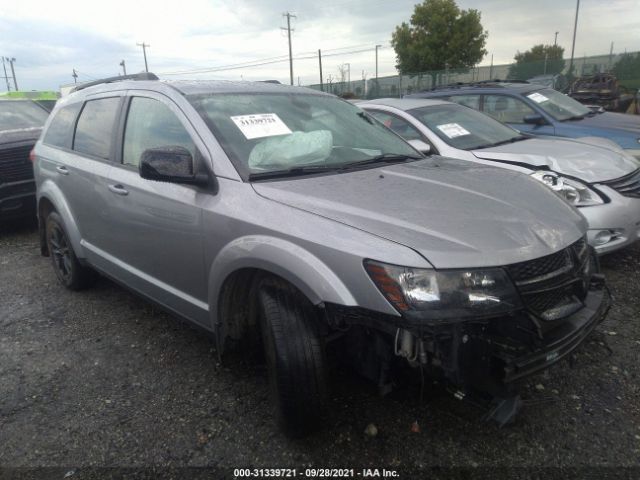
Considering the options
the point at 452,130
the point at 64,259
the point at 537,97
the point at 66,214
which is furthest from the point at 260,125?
the point at 537,97

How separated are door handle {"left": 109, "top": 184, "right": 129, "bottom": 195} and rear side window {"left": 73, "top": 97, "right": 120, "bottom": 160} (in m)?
0.30

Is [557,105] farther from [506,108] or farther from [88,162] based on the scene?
[88,162]

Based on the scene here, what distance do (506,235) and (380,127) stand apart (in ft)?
5.64

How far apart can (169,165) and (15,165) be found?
491 centimetres

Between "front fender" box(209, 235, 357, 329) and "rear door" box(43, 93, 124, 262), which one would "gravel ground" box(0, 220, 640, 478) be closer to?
"front fender" box(209, 235, 357, 329)

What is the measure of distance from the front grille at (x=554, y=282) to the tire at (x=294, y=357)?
Answer: 0.86 meters

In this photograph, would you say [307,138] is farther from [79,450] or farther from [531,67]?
[531,67]

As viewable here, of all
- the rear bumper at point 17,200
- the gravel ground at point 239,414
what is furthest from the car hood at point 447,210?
the rear bumper at point 17,200

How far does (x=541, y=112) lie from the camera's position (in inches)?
246

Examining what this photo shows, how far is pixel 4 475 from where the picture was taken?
2162 mm

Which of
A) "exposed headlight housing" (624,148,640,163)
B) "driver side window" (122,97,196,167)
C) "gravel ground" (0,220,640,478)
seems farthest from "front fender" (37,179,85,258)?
"exposed headlight housing" (624,148,640,163)

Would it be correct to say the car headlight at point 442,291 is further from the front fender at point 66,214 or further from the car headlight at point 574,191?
the front fender at point 66,214

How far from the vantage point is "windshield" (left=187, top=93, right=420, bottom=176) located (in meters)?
2.54

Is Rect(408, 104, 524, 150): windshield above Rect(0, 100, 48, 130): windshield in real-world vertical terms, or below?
below
